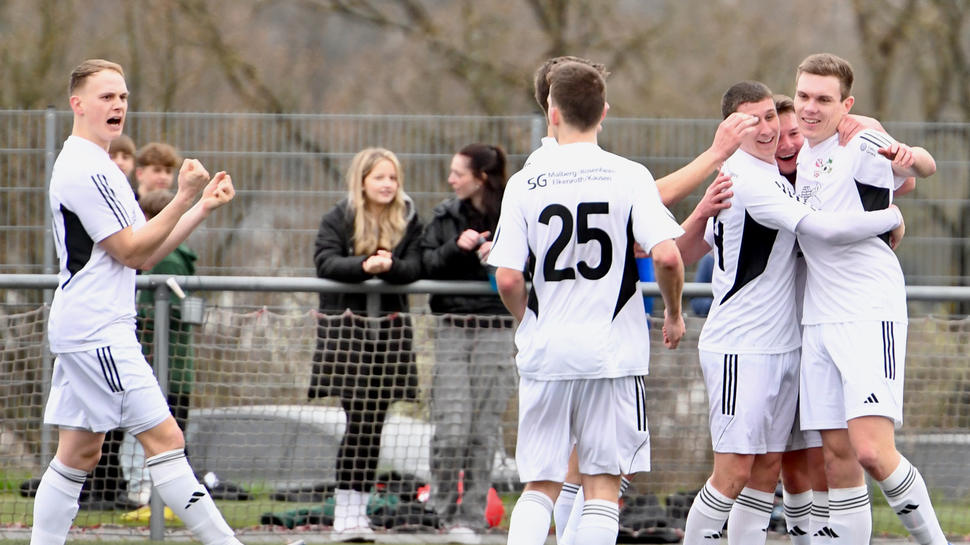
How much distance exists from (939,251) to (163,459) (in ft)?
19.0

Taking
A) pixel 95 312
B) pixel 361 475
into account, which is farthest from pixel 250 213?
pixel 95 312

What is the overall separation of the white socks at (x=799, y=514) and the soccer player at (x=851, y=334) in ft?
1.18

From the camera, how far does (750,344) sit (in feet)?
19.3

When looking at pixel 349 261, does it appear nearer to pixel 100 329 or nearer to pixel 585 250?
pixel 100 329

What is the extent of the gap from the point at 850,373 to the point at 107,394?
124 inches

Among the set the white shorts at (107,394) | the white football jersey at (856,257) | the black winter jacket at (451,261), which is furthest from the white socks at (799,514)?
the white shorts at (107,394)

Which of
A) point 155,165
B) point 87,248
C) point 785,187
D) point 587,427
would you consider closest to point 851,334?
point 785,187

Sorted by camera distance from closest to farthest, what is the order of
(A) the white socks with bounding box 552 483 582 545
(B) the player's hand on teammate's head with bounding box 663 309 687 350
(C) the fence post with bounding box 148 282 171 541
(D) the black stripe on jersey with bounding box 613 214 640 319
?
(D) the black stripe on jersey with bounding box 613 214 640 319 → (B) the player's hand on teammate's head with bounding box 663 309 687 350 → (A) the white socks with bounding box 552 483 582 545 → (C) the fence post with bounding box 148 282 171 541

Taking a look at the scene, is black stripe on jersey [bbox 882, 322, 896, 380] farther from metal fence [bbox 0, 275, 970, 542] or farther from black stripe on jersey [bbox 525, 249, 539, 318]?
metal fence [bbox 0, 275, 970, 542]

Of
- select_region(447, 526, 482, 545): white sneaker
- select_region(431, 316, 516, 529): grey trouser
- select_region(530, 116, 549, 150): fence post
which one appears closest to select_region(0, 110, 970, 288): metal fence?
select_region(530, 116, 549, 150): fence post

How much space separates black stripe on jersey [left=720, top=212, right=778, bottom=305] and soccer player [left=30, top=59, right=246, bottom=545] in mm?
2303

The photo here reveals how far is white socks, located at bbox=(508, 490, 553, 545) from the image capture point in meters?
5.23

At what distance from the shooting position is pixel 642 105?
18.8 m

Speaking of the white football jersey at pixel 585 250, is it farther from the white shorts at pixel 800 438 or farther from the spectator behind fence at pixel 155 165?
the spectator behind fence at pixel 155 165
